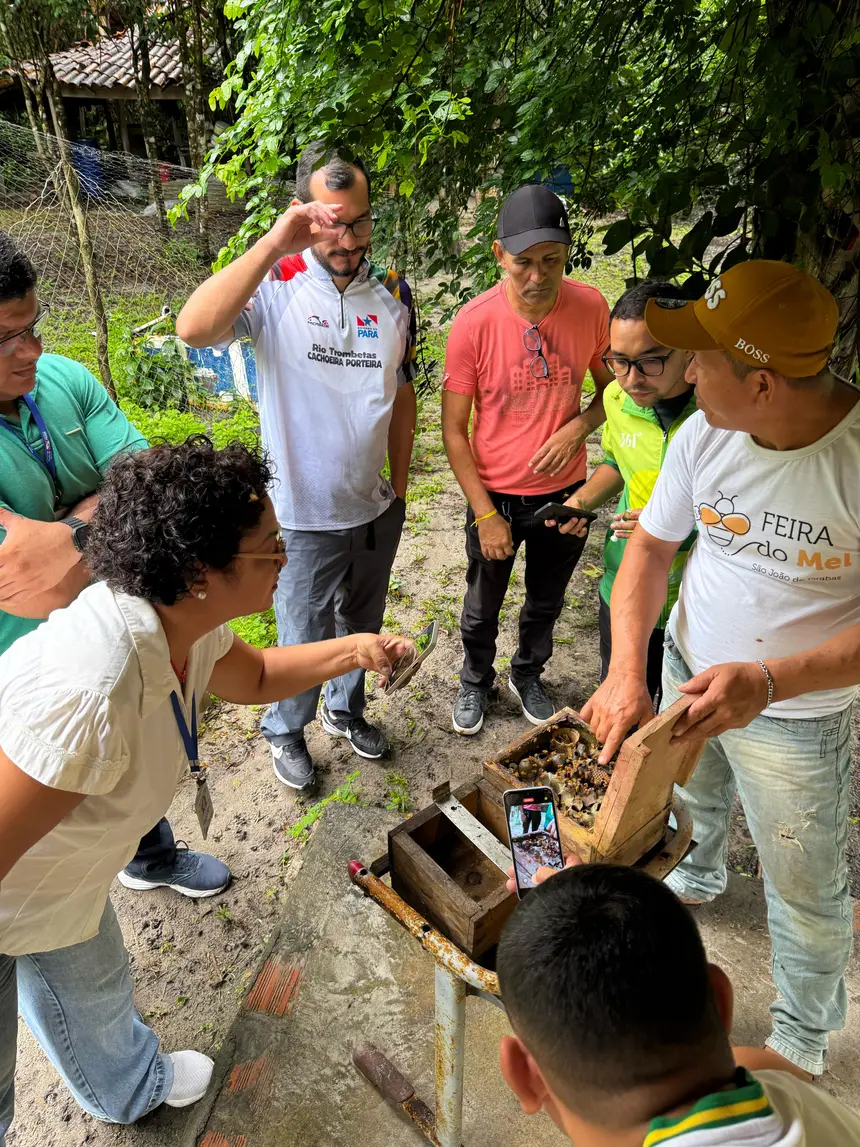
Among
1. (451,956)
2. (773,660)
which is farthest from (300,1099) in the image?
(773,660)

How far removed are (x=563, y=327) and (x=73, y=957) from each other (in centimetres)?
297

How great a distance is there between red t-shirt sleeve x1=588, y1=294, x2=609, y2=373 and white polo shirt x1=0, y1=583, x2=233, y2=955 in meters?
2.42

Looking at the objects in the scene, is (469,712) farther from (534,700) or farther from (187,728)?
(187,728)

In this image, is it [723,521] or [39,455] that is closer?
[723,521]

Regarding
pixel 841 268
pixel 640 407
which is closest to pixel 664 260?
pixel 640 407

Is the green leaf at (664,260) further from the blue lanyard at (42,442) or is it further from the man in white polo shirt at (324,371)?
the blue lanyard at (42,442)

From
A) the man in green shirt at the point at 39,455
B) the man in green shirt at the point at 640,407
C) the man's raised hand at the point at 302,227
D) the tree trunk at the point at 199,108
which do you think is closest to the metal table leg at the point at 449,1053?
the man in green shirt at the point at 39,455

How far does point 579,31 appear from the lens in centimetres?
343

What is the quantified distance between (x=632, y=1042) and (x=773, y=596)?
1321mm

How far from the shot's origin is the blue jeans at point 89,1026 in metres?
1.79

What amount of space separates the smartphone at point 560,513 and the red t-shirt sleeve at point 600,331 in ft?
2.35

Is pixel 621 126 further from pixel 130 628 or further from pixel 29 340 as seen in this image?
pixel 130 628

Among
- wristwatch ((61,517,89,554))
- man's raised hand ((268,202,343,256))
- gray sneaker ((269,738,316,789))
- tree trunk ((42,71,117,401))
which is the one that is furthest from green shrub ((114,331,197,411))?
wristwatch ((61,517,89,554))

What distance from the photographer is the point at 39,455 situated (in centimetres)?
212
